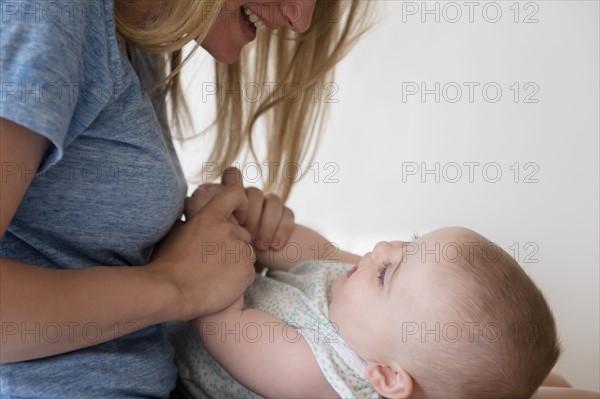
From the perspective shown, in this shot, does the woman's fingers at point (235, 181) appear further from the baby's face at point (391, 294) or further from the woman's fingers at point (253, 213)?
the baby's face at point (391, 294)

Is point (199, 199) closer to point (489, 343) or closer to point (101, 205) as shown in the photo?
point (101, 205)

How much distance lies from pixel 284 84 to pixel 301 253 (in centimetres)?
33

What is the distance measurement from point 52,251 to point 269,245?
42 centimetres

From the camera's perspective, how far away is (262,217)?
1.17 m

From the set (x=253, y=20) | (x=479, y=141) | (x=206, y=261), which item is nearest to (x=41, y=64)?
(x=206, y=261)

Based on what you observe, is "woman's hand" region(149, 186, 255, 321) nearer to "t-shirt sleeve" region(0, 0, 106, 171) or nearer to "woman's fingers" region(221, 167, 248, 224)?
"woman's fingers" region(221, 167, 248, 224)

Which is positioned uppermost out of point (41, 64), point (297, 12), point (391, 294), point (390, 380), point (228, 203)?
point (297, 12)

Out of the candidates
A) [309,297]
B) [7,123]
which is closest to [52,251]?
[7,123]

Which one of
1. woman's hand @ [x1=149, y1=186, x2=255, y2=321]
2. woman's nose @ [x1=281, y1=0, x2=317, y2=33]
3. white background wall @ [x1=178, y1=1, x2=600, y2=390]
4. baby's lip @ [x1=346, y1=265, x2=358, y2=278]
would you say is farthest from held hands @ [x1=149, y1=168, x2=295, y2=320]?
white background wall @ [x1=178, y1=1, x2=600, y2=390]

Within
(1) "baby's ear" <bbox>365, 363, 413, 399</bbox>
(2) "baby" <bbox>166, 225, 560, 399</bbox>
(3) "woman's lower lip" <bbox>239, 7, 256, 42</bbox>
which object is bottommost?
(1) "baby's ear" <bbox>365, 363, 413, 399</bbox>

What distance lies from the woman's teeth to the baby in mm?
401

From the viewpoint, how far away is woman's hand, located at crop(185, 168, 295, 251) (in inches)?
44.6

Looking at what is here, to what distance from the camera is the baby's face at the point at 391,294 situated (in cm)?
90

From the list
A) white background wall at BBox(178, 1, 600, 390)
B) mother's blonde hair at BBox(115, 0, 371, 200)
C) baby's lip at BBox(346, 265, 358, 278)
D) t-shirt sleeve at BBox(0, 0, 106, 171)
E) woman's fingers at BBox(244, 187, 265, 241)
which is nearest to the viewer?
t-shirt sleeve at BBox(0, 0, 106, 171)
